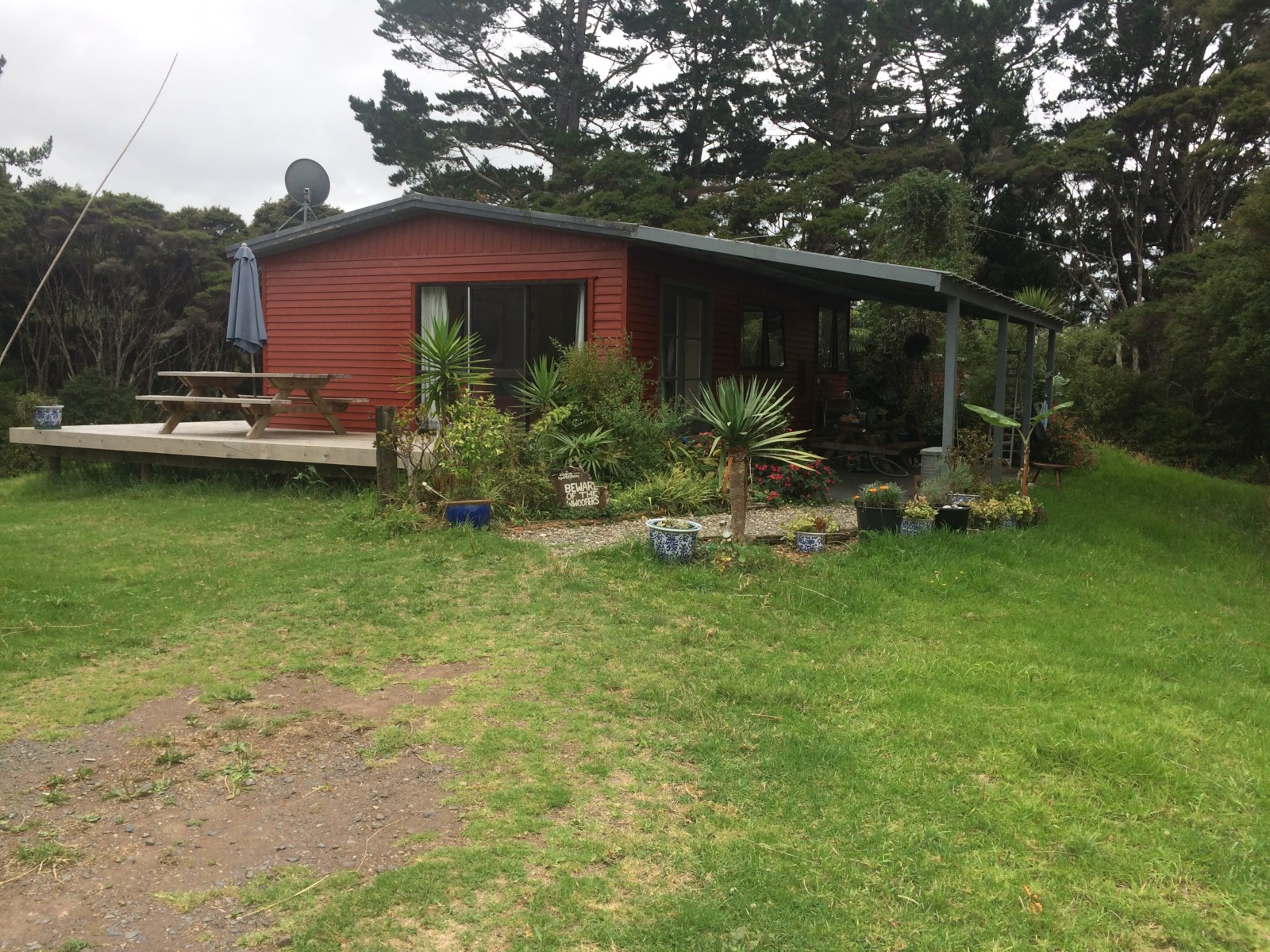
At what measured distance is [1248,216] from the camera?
11.0m

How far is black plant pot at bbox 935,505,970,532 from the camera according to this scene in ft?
24.1

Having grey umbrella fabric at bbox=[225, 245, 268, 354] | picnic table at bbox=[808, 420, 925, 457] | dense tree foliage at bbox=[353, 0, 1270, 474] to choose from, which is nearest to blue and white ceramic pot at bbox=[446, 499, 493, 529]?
grey umbrella fabric at bbox=[225, 245, 268, 354]

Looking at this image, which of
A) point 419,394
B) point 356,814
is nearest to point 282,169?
point 419,394

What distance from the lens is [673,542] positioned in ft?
20.9

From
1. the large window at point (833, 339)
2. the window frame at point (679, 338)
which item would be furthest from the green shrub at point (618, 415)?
the large window at point (833, 339)

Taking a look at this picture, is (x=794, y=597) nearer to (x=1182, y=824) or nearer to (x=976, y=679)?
(x=976, y=679)

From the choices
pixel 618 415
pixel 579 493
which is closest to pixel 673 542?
pixel 579 493

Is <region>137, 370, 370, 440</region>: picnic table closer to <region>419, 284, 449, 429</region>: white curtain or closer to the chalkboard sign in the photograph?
<region>419, 284, 449, 429</region>: white curtain

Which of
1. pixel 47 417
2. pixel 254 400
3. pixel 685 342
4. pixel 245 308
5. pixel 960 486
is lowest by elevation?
pixel 960 486

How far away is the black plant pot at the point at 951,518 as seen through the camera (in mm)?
7336

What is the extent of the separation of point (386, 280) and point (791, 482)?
18.3 feet

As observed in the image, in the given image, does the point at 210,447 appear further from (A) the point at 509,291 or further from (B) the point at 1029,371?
(B) the point at 1029,371

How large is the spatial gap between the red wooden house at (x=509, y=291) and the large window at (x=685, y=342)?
0.02 m

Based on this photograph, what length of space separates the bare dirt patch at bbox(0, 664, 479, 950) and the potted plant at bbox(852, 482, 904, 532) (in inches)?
171
